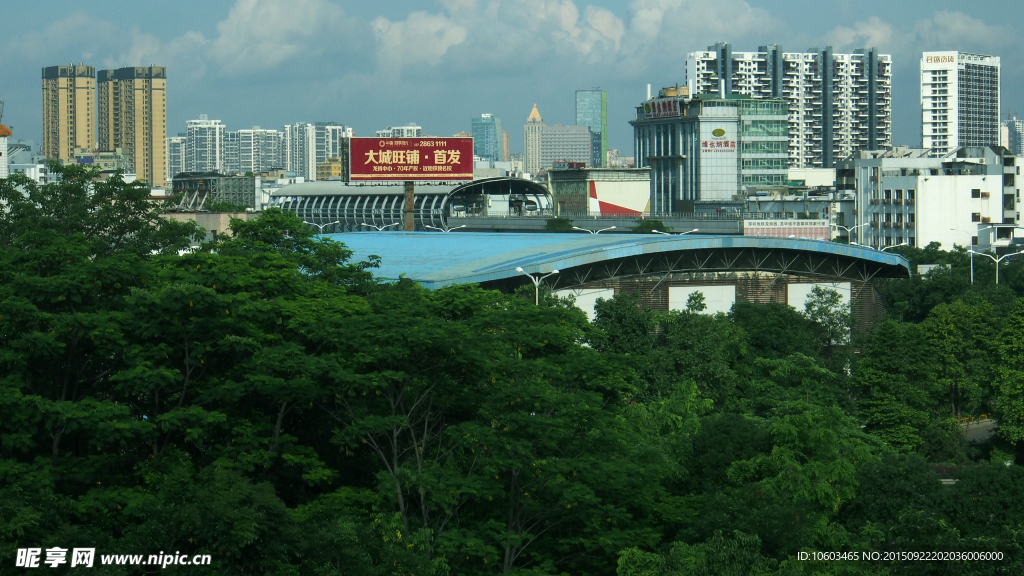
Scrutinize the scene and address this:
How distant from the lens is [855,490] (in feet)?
83.2

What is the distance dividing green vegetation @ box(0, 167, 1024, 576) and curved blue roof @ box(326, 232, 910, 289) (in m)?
23.9

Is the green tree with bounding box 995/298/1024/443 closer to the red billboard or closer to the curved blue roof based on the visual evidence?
the curved blue roof

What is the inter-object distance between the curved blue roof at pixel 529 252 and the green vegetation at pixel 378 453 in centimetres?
2392

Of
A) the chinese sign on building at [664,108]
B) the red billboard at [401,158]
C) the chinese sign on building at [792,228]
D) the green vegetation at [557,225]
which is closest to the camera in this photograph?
the chinese sign on building at [792,228]

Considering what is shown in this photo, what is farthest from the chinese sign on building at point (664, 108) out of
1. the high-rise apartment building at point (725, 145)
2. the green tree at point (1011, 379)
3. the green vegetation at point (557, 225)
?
the green tree at point (1011, 379)

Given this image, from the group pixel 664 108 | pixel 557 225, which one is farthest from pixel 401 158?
pixel 664 108

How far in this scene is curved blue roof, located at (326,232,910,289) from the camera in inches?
2085

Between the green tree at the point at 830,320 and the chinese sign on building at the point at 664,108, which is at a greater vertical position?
the chinese sign on building at the point at 664,108

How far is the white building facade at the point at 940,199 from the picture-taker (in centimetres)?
10306

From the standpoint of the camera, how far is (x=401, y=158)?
8875 cm

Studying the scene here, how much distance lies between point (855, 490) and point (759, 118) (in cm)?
12821

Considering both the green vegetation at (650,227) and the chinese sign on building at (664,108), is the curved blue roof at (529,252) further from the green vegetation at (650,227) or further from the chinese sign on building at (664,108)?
the chinese sign on building at (664,108)

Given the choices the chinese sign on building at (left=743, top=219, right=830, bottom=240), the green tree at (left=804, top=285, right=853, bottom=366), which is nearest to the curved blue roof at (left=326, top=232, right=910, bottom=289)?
A: the green tree at (left=804, top=285, right=853, bottom=366)

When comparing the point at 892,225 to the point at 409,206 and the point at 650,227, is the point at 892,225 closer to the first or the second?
the point at 650,227
